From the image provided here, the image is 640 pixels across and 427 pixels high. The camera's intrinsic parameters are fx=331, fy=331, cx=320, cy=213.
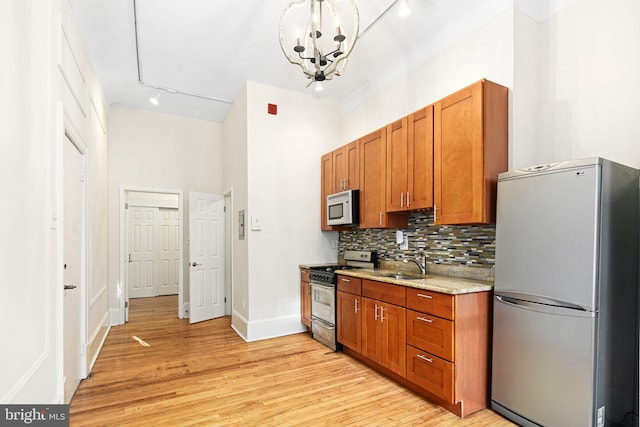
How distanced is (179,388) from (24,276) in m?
1.87

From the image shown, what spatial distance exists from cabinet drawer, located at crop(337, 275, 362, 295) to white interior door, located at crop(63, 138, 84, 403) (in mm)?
2540

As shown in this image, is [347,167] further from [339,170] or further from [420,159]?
Answer: [420,159]

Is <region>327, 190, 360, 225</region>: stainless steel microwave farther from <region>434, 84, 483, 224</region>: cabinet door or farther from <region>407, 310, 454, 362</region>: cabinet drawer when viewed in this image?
<region>407, 310, 454, 362</region>: cabinet drawer

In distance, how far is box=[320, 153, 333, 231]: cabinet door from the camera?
15.5 ft

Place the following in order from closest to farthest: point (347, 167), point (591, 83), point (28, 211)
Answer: point (28, 211) → point (591, 83) → point (347, 167)

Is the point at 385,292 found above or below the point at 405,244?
below

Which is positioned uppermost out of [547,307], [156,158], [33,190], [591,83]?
[591,83]

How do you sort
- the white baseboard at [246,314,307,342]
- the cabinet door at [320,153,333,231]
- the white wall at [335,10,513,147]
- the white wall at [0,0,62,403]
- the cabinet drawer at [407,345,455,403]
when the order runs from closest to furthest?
the white wall at [0,0,62,403] → the cabinet drawer at [407,345,455,403] → the white wall at [335,10,513,147] → the white baseboard at [246,314,307,342] → the cabinet door at [320,153,333,231]

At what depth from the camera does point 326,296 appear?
4.04 metres

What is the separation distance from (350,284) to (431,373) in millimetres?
1271

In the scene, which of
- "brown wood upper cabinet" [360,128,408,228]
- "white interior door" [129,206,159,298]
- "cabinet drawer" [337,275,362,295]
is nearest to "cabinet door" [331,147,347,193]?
"brown wood upper cabinet" [360,128,408,228]

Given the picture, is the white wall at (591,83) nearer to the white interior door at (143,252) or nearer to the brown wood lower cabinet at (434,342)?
the brown wood lower cabinet at (434,342)

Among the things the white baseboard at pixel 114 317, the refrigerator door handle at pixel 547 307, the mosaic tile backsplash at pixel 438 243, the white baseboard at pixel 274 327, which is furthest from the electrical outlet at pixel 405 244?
the white baseboard at pixel 114 317

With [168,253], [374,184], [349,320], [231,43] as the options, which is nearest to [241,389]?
[349,320]
